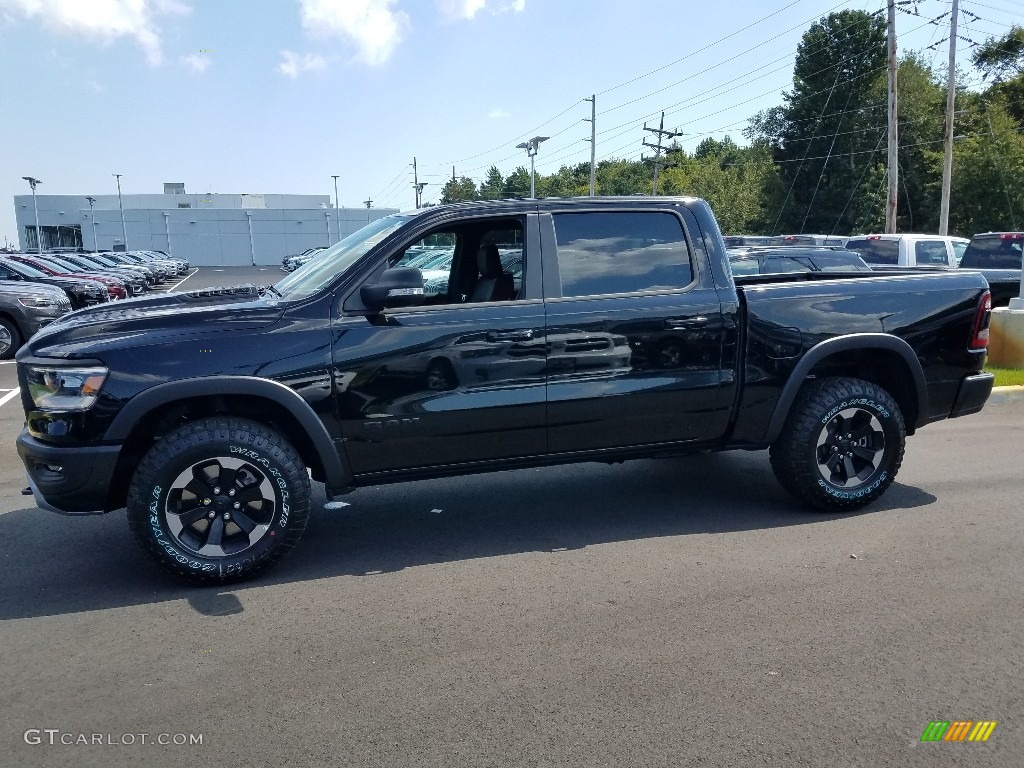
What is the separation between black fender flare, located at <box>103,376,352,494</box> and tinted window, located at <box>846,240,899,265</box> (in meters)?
15.5

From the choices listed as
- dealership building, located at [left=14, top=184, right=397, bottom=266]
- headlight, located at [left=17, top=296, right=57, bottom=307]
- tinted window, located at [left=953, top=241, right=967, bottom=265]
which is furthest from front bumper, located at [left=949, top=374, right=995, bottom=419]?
dealership building, located at [left=14, top=184, right=397, bottom=266]

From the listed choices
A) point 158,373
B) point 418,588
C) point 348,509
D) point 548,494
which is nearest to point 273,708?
point 418,588

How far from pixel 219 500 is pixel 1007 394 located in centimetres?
824

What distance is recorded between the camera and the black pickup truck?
408 cm

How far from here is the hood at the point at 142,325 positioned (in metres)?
4.06

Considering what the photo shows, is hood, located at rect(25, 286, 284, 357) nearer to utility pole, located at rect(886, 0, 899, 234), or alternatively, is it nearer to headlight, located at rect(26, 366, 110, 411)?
headlight, located at rect(26, 366, 110, 411)

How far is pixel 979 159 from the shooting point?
132ft

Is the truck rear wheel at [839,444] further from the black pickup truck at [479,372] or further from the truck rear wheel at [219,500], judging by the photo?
the truck rear wheel at [219,500]

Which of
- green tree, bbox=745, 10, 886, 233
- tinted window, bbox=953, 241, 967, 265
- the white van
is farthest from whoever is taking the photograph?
green tree, bbox=745, 10, 886, 233

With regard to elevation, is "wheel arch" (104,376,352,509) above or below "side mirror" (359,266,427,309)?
below

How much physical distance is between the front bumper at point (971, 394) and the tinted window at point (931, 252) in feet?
42.5

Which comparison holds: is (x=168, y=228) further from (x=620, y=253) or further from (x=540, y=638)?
(x=540, y=638)

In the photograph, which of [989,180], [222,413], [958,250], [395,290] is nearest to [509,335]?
[395,290]

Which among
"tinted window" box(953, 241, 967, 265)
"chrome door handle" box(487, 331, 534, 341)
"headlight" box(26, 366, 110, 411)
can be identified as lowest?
"headlight" box(26, 366, 110, 411)
